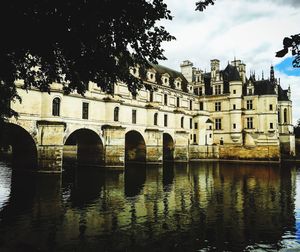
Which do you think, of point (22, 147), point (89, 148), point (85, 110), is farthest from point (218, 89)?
point (22, 147)

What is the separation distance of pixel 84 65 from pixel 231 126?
5131 centimetres

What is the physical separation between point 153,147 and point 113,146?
865 centimetres

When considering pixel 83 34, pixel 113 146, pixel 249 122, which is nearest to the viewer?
pixel 83 34

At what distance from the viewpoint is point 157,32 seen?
7.04 metres

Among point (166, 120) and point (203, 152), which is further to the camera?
point (203, 152)

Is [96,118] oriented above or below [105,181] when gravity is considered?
above

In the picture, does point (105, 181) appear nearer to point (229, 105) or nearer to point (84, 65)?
point (84, 65)

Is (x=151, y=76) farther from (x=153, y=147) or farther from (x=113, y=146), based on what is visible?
(x=113, y=146)

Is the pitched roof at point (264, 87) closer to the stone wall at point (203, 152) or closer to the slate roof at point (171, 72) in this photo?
the slate roof at point (171, 72)

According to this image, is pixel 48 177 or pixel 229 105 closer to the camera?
pixel 48 177

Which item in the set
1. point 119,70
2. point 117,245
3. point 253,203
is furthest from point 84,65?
point 253,203

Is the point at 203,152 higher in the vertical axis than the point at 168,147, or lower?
lower

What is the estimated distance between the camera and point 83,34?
19.1ft

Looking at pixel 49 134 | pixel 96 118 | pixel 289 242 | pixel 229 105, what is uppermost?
pixel 229 105
